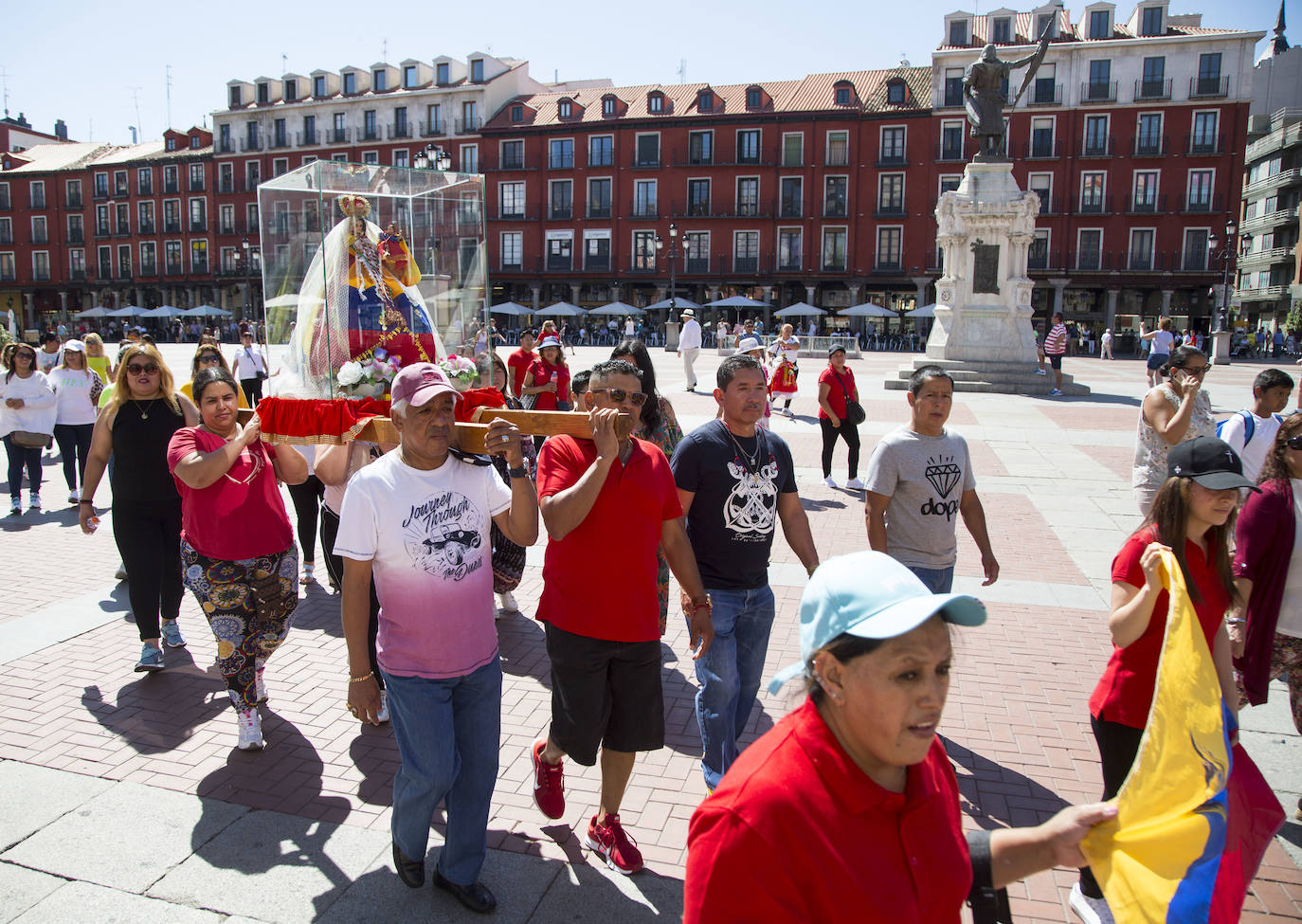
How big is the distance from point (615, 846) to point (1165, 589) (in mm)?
2122

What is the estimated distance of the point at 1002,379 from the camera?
21172 mm

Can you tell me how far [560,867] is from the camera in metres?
3.44

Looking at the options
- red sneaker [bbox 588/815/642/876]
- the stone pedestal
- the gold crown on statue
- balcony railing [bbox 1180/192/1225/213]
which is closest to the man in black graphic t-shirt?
red sneaker [bbox 588/815/642/876]

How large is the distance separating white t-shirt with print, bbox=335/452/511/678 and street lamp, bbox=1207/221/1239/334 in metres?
44.5

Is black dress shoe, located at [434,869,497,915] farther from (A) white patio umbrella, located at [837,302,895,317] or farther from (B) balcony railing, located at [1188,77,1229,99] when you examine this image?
(B) balcony railing, located at [1188,77,1229,99]

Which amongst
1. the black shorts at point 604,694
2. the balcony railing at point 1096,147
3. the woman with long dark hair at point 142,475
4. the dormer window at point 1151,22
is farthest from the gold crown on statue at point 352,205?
the dormer window at point 1151,22

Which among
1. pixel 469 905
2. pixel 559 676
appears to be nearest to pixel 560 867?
pixel 469 905

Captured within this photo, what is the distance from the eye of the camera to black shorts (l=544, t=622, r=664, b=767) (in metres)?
3.36

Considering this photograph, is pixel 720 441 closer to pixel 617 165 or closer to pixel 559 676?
A: pixel 559 676

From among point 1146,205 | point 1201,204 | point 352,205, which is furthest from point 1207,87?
point 352,205

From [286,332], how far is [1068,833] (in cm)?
521

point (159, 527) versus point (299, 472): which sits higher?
point (299, 472)

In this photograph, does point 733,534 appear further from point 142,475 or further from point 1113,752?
point 142,475

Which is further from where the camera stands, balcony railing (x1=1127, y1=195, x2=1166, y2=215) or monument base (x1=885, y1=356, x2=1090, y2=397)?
balcony railing (x1=1127, y1=195, x2=1166, y2=215)
